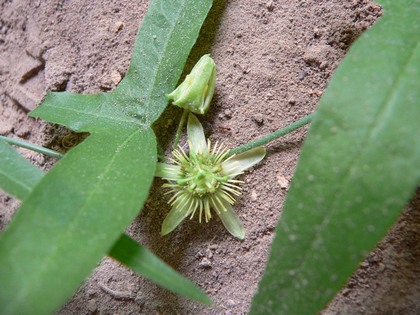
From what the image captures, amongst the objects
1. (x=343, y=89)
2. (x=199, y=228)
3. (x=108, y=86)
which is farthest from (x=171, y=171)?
(x=343, y=89)

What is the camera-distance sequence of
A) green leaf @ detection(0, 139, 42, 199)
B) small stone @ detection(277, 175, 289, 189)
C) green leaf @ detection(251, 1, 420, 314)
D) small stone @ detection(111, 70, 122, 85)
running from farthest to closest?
small stone @ detection(111, 70, 122, 85)
small stone @ detection(277, 175, 289, 189)
green leaf @ detection(0, 139, 42, 199)
green leaf @ detection(251, 1, 420, 314)

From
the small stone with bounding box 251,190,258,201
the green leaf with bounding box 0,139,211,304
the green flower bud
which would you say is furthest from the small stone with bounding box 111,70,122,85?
the small stone with bounding box 251,190,258,201

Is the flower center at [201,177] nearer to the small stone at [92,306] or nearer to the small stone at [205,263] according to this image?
the small stone at [205,263]

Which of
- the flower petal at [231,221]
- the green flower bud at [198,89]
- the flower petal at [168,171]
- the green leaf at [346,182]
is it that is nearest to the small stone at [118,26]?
the green flower bud at [198,89]

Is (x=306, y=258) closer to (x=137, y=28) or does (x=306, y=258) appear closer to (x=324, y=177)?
(x=324, y=177)

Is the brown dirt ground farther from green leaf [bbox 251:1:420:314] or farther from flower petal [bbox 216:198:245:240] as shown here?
green leaf [bbox 251:1:420:314]

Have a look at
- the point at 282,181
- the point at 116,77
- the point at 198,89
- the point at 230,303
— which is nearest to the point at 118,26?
the point at 116,77

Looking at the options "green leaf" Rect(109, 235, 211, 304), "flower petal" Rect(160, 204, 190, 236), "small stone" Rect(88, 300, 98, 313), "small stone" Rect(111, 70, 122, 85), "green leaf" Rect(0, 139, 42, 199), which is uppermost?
"small stone" Rect(111, 70, 122, 85)
